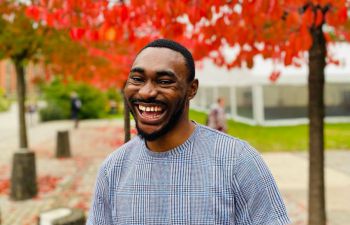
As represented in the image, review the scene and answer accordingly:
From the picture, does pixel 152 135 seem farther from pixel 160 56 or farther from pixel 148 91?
pixel 160 56

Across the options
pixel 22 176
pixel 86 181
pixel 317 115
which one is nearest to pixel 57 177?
pixel 86 181

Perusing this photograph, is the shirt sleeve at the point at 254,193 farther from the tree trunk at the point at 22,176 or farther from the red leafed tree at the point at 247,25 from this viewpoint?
the tree trunk at the point at 22,176

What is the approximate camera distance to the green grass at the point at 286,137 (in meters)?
14.5

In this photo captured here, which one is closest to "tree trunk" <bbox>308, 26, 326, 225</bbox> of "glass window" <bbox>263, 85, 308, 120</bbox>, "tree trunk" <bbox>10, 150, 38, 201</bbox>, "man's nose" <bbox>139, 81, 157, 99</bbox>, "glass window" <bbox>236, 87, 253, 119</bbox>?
"man's nose" <bbox>139, 81, 157, 99</bbox>

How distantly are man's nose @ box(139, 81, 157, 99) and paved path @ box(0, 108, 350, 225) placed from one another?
242 centimetres

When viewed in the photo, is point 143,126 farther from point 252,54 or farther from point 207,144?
point 252,54

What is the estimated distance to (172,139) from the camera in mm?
1771

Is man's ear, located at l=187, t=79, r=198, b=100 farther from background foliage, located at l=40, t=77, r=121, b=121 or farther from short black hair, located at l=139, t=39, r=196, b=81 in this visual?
background foliage, located at l=40, t=77, r=121, b=121

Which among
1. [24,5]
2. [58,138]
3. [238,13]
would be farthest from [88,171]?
[238,13]

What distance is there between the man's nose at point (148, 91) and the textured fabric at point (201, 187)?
0.25 metres

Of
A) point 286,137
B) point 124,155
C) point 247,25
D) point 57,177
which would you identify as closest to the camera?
point 124,155

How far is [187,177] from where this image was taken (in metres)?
1.70

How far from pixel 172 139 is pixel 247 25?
112 inches

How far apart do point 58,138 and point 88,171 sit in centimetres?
294
